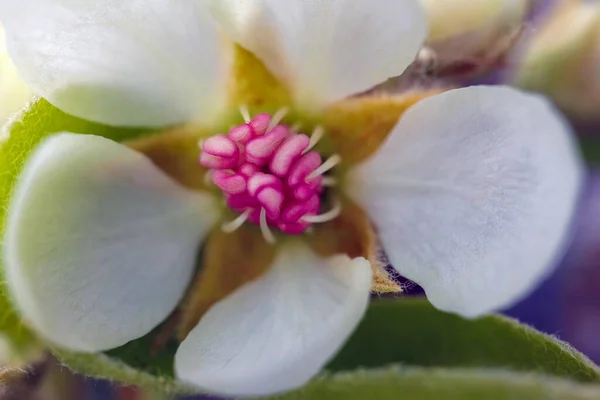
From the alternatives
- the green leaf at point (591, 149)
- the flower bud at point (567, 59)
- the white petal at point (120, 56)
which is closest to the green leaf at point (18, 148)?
the white petal at point (120, 56)

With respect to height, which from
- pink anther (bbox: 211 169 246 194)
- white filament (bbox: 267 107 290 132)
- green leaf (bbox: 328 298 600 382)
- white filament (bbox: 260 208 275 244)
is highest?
white filament (bbox: 267 107 290 132)

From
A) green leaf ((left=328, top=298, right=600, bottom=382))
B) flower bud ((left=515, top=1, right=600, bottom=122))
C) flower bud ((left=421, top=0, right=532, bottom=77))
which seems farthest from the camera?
flower bud ((left=515, top=1, right=600, bottom=122))

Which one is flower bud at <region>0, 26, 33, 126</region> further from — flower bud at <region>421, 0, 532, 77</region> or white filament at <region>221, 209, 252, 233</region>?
flower bud at <region>421, 0, 532, 77</region>

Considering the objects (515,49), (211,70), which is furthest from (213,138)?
(515,49)

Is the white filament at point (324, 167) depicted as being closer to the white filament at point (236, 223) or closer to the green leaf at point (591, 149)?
the white filament at point (236, 223)

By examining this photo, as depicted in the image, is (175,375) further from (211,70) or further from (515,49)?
(515,49)

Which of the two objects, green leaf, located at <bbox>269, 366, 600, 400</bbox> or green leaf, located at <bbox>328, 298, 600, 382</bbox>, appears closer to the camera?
green leaf, located at <bbox>269, 366, 600, 400</bbox>

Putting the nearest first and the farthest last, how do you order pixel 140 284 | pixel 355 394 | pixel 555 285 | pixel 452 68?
pixel 355 394 < pixel 140 284 < pixel 452 68 < pixel 555 285

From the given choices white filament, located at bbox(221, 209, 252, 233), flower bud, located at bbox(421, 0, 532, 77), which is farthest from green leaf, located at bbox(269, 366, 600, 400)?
flower bud, located at bbox(421, 0, 532, 77)
